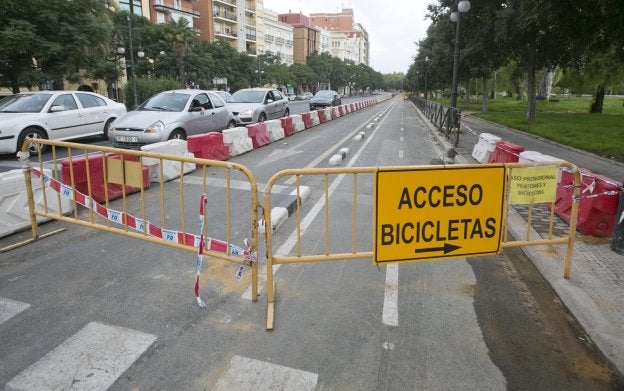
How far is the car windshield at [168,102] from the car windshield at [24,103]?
261 centimetres

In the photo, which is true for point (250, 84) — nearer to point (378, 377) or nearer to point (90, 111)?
point (90, 111)

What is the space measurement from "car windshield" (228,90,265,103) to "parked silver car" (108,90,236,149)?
14.5 feet

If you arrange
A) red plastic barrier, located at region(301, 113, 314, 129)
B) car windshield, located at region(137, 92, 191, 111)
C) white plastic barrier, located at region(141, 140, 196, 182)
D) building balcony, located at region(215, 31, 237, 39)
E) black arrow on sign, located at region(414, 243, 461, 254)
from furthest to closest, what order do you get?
building balcony, located at region(215, 31, 237, 39) → red plastic barrier, located at region(301, 113, 314, 129) → car windshield, located at region(137, 92, 191, 111) → white plastic barrier, located at region(141, 140, 196, 182) → black arrow on sign, located at region(414, 243, 461, 254)

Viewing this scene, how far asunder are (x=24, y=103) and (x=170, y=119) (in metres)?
4.22

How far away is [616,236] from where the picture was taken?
17.3ft

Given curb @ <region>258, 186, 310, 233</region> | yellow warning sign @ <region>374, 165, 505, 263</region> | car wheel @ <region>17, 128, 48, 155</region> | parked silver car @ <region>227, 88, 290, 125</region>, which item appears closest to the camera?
yellow warning sign @ <region>374, 165, 505, 263</region>

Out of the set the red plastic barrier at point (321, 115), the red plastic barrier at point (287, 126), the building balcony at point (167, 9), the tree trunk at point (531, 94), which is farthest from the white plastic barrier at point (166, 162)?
the building balcony at point (167, 9)

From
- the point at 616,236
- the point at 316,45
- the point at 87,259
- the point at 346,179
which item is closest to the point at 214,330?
the point at 87,259

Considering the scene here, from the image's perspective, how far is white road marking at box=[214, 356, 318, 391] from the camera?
9.67 feet

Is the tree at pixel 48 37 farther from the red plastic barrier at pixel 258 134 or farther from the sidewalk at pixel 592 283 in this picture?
the sidewalk at pixel 592 283

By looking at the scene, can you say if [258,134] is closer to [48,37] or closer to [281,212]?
[281,212]

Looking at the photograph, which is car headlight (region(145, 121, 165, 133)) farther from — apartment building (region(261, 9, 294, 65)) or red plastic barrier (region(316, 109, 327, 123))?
apartment building (region(261, 9, 294, 65))

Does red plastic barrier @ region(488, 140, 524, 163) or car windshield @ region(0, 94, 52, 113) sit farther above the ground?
car windshield @ region(0, 94, 52, 113)

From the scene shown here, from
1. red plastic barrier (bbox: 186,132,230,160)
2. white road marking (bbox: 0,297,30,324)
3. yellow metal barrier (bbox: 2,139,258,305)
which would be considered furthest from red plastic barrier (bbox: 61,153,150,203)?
red plastic barrier (bbox: 186,132,230,160)
